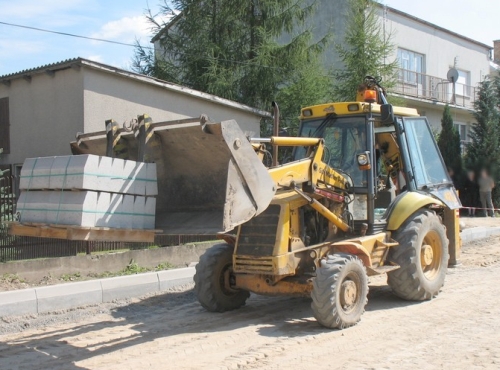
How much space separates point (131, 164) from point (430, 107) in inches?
912

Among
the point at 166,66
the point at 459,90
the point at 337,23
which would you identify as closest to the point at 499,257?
the point at 166,66

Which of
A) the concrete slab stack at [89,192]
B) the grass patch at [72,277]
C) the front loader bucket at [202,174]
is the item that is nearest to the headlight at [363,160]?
the front loader bucket at [202,174]

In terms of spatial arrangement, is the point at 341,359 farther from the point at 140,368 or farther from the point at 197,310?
the point at 197,310

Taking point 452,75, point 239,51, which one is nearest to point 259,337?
point 239,51

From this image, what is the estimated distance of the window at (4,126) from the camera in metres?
14.2

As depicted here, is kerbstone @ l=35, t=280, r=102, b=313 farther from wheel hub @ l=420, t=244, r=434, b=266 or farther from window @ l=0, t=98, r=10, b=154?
window @ l=0, t=98, r=10, b=154

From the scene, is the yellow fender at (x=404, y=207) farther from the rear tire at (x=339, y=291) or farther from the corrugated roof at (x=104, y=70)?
the corrugated roof at (x=104, y=70)

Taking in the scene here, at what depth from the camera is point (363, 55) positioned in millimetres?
18750

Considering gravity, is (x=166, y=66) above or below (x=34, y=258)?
above

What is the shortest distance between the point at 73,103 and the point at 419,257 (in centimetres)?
791

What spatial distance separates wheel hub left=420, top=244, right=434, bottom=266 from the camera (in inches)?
331

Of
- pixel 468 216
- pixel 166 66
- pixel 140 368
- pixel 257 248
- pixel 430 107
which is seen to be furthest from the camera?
pixel 430 107

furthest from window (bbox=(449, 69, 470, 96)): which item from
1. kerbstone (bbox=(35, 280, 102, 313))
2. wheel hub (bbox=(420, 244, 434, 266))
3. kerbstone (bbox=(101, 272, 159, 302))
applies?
kerbstone (bbox=(35, 280, 102, 313))

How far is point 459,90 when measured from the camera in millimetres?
29234
